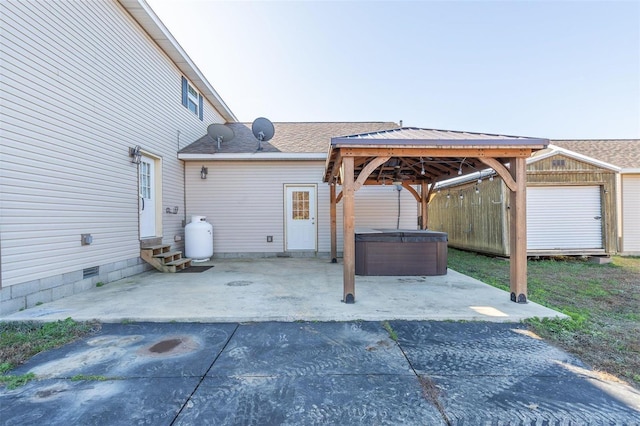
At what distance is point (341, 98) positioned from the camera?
14742mm

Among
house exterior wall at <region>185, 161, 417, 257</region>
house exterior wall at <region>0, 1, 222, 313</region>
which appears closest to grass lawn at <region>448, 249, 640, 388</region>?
house exterior wall at <region>185, 161, 417, 257</region>

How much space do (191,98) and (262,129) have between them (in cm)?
244

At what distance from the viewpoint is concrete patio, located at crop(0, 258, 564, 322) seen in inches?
127

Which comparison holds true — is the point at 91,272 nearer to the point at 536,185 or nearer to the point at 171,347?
the point at 171,347

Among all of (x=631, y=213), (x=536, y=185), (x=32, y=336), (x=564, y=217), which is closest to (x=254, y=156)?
(x=32, y=336)

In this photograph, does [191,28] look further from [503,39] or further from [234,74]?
[503,39]

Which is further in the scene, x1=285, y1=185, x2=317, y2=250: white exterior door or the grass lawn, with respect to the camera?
x1=285, y1=185, x2=317, y2=250: white exterior door

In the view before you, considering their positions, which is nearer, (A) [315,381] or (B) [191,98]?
(A) [315,381]

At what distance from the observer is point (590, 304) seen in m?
3.81

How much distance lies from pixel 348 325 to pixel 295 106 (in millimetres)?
16471

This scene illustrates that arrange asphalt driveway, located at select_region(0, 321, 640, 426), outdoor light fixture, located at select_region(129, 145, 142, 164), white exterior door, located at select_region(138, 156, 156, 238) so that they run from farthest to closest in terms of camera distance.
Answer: white exterior door, located at select_region(138, 156, 156, 238), outdoor light fixture, located at select_region(129, 145, 142, 164), asphalt driveway, located at select_region(0, 321, 640, 426)

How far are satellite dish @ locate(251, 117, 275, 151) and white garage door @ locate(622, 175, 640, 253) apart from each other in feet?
34.1

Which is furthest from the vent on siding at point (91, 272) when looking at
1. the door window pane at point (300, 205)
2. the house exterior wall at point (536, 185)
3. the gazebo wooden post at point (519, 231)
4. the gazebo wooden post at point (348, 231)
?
the house exterior wall at point (536, 185)

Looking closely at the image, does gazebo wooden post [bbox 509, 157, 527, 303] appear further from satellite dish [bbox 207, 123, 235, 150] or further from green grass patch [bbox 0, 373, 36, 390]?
satellite dish [bbox 207, 123, 235, 150]
